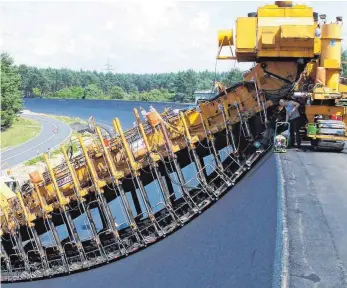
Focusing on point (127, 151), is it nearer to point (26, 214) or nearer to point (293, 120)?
point (26, 214)

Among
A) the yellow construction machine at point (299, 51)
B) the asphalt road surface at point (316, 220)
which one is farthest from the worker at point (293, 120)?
the asphalt road surface at point (316, 220)

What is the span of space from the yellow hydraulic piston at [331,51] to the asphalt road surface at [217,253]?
11.4ft

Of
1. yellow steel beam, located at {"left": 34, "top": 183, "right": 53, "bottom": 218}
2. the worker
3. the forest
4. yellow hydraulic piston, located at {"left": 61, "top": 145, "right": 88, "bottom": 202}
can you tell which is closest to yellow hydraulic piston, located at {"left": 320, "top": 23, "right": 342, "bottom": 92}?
the worker

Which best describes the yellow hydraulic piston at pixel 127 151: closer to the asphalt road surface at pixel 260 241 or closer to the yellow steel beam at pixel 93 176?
the yellow steel beam at pixel 93 176

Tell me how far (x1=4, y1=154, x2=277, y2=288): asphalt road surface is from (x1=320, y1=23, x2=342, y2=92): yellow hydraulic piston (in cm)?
347

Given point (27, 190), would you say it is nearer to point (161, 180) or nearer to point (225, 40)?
point (161, 180)

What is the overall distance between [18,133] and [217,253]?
198 ft

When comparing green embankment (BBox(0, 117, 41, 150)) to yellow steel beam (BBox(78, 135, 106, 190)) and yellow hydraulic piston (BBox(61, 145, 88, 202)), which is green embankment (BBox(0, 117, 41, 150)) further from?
yellow steel beam (BBox(78, 135, 106, 190))

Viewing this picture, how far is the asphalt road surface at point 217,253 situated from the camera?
25.7 ft

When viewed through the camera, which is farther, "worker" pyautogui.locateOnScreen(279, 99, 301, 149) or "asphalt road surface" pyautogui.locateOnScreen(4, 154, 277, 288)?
"worker" pyautogui.locateOnScreen(279, 99, 301, 149)

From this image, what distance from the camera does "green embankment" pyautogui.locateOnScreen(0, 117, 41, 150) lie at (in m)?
59.0

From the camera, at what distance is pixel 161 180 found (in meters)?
16.4

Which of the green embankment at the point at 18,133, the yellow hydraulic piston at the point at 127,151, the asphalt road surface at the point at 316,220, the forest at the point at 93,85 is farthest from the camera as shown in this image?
the forest at the point at 93,85

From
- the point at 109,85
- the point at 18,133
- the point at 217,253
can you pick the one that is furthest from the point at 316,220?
the point at 109,85
